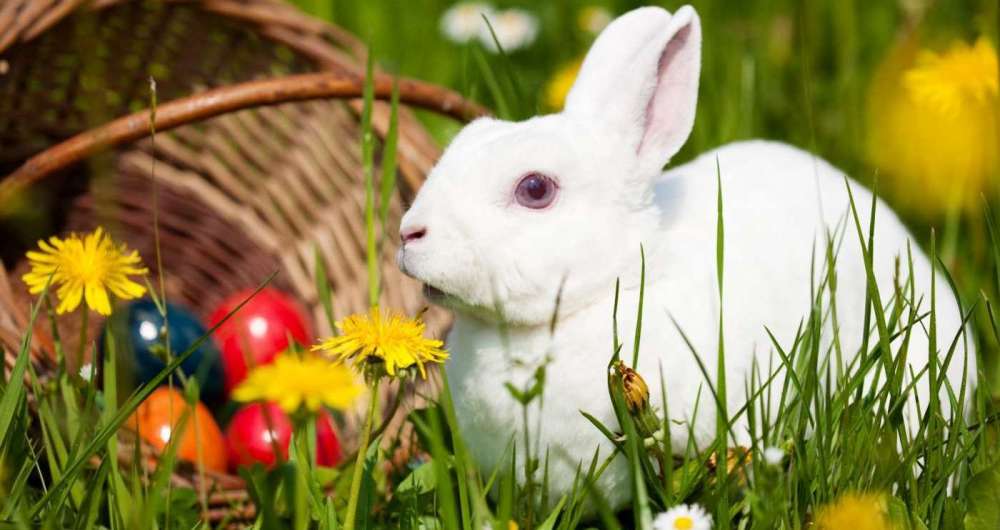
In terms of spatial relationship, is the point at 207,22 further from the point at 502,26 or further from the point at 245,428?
the point at 502,26

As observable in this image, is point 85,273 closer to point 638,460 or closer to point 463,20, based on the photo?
Answer: point 638,460

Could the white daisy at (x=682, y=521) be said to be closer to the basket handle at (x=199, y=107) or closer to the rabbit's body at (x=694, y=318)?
the rabbit's body at (x=694, y=318)

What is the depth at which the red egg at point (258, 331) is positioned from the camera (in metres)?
2.86

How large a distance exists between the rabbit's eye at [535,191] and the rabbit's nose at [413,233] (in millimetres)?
142

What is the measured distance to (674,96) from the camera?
1.93 metres

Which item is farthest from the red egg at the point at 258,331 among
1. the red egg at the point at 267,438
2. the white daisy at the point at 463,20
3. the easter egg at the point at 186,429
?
the white daisy at the point at 463,20

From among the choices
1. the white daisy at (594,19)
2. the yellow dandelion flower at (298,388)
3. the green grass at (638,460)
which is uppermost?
the white daisy at (594,19)

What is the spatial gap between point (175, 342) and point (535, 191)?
1268mm

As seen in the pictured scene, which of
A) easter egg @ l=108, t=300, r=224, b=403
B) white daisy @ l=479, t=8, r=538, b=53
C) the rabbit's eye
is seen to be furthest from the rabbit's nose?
white daisy @ l=479, t=8, r=538, b=53

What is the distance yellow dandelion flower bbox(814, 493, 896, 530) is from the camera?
135cm

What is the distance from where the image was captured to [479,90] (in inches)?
136

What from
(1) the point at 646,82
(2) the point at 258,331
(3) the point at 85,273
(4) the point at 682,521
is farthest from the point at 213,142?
(4) the point at 682,521

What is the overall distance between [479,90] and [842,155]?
3.19 feet

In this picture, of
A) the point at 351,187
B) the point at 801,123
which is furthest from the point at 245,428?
the point at 801,123
